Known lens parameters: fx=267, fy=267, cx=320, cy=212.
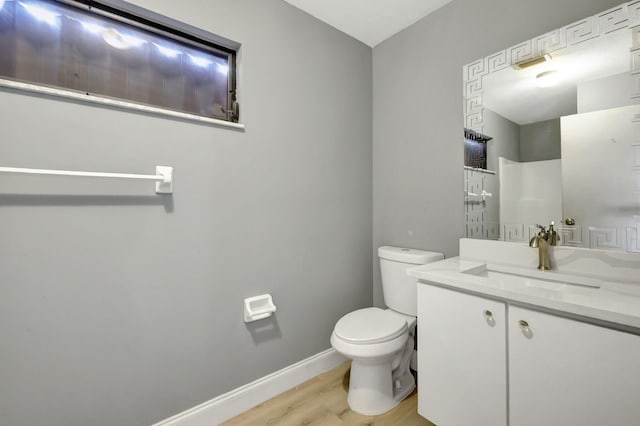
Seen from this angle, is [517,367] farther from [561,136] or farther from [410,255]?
[561,136]

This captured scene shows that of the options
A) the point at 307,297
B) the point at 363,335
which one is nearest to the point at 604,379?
the point at 363,335

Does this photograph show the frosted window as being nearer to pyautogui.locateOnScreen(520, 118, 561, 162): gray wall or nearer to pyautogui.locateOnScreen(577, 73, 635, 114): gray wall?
pyautogui.locateOnScreen(520, 118, 561, 162): gray wall

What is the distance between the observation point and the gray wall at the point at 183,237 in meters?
1.00

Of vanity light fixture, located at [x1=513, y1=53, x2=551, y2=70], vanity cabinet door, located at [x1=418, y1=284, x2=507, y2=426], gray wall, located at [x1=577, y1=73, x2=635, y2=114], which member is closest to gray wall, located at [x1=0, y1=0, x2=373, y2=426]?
vanity cabinet door, located at [x1=418, y1=284, x2=507, y2=426]

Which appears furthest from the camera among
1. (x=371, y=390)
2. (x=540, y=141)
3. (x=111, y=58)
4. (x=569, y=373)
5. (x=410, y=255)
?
(x=410, y=255)

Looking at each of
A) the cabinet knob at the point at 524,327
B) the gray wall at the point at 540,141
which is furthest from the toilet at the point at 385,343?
the gray wall at the point at 540,141

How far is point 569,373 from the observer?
2.79ft

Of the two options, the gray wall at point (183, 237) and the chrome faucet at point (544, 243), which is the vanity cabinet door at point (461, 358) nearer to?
the chrome faucet at point (544, 243)

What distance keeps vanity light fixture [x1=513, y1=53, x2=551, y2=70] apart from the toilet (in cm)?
110

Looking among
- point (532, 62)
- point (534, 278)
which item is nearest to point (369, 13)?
point (532, 62)

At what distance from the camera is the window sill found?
0.96m

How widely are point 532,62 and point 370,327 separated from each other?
5.26ft

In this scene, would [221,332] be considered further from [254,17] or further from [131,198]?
[254,17]

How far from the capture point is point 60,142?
1036mm
